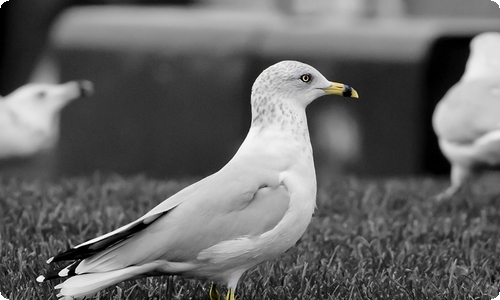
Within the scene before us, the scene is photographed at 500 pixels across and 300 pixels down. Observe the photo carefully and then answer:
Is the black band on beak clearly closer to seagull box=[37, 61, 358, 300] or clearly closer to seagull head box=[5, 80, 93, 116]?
seagull box=[37, 61, 358, 300]

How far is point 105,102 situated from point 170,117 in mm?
722

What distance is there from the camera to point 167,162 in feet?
32.8

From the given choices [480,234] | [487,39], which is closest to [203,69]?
[487,39]

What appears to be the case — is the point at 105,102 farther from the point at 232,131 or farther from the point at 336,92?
the point at 336,92

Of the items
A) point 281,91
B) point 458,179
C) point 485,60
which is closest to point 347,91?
point 281,91

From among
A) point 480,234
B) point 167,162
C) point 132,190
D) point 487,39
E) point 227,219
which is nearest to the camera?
point 227,219

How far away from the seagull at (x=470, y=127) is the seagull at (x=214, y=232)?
302cm

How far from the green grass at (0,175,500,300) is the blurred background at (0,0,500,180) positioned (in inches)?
107

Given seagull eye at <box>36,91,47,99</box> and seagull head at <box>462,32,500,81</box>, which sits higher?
seagull head at <box>462,32,500,81</box>

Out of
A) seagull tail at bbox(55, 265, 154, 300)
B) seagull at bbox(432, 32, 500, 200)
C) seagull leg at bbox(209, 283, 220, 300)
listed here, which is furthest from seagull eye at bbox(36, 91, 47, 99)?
seagull tail at bbox(55, 265, 154, 300)

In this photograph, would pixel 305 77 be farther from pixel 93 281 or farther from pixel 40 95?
pixel 40 95

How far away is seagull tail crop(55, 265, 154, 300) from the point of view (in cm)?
350

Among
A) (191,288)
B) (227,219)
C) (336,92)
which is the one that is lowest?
(191,288)

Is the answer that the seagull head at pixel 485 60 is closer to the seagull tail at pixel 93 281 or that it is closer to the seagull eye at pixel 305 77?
the seagull eye at pixel 305 77
